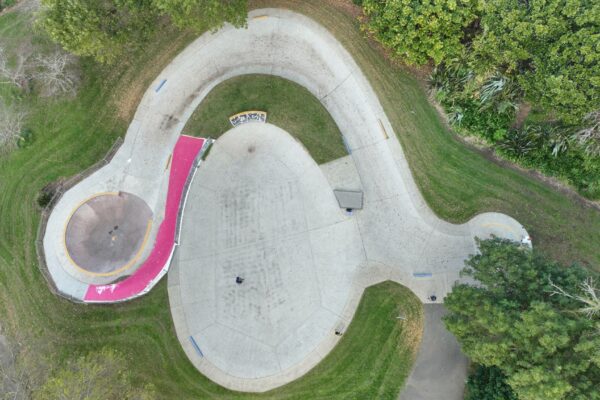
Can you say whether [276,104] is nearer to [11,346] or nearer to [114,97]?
[114,97]

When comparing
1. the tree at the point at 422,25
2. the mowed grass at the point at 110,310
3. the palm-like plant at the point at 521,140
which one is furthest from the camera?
the palm-like plant at the point at 521,140

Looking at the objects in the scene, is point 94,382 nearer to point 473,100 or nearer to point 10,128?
point 10,128

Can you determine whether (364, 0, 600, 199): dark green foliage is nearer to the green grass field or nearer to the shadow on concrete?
the green grass field

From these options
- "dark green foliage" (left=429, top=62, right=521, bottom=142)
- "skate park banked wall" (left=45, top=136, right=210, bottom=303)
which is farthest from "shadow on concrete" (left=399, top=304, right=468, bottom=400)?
"skate park banked wall" (left=45, top=136, right=210, bottom=303)

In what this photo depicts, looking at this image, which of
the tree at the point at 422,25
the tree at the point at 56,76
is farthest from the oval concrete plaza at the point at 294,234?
the tree at the point at 56,76

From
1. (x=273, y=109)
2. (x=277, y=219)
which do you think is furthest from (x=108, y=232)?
(x=273, y=109)

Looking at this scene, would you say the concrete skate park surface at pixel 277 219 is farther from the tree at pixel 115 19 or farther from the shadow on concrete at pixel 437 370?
the tree at pixel 115 19
